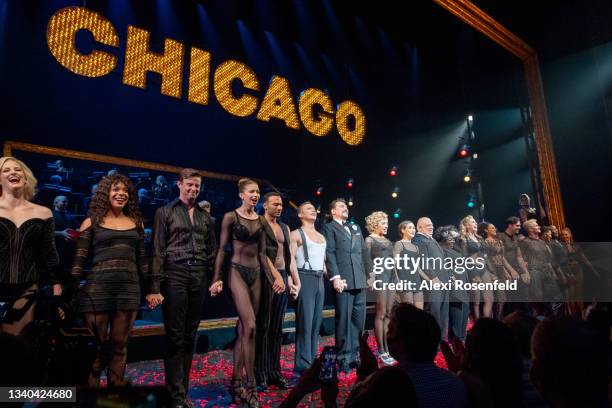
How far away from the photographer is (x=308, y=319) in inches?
187

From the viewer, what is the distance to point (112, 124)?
759cm

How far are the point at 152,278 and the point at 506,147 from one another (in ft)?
36.0

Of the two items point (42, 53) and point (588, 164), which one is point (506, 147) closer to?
point (588, 164)

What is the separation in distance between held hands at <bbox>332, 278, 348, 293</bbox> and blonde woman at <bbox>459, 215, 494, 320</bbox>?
116 inches

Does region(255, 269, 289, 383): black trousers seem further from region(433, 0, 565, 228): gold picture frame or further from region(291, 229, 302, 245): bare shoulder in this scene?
region(433, 0, 565, 228): gold picture frame

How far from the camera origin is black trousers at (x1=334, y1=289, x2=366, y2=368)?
5057 millimetres

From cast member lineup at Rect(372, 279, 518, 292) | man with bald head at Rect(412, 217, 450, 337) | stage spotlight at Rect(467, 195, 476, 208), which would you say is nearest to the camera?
cast member lineup at Rect(372, 279, 518, 292)

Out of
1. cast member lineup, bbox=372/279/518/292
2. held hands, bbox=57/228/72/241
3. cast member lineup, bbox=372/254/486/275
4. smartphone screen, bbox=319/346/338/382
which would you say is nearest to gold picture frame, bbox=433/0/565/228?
cast member lineup, bbox=372/279/518/292

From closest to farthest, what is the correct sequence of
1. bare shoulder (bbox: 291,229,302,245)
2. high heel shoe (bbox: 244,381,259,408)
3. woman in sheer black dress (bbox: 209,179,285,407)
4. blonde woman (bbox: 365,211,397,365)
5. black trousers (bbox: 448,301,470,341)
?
high heel shoe (bbox: 244,381,259,408) < woman in sheer black dress (bbox: 209,179,285,407) < bare shoulder (bbox: 291,229,302,245) < blonde woman (bbox: 365,211,397,365) < black trousers (bbox: 448,301,470,341)

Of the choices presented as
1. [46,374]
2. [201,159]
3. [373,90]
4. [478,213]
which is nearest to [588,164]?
[478,213]

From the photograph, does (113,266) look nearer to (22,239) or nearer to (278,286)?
(22,239)

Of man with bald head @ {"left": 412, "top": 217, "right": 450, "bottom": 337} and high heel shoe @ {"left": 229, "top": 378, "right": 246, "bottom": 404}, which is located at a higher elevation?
man with bald head @ {"left": 412, "top": 217, "right": 450, "bottom": 337}

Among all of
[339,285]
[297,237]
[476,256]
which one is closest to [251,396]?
[339,285]

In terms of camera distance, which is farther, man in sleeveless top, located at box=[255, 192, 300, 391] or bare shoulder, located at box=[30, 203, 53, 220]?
man in sleeveless top, located at box=[255, 192, 300, 391]
